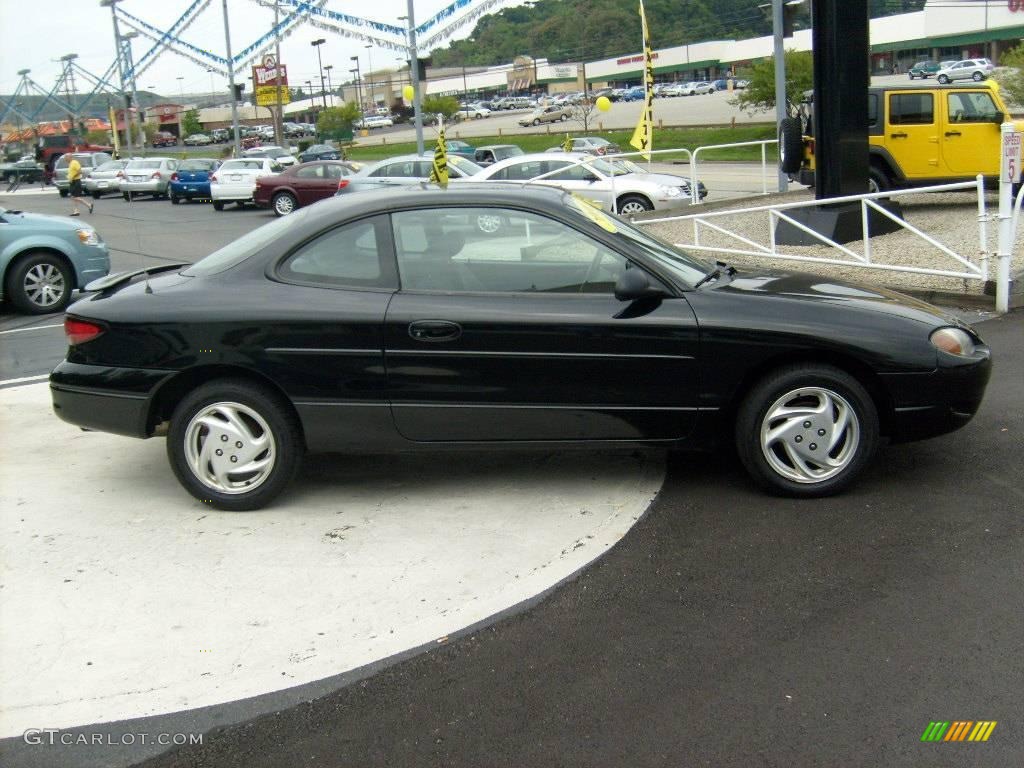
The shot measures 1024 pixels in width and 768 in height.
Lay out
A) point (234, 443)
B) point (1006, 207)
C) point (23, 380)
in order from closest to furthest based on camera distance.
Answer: point (234, 443) < point (23, 380) < point (1006, 207)

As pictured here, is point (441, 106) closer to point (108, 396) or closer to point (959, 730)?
point (108, 396)

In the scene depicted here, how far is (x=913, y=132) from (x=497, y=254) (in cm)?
1368

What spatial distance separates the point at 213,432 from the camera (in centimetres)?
534

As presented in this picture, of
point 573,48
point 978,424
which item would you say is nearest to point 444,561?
point 978,424

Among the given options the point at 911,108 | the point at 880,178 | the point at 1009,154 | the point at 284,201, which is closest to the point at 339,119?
the point at 284,201

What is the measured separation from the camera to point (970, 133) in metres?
16.9

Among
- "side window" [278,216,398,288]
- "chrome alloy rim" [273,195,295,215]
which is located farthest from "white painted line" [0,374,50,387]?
"chrome alloy rim" [273,195,295,215]

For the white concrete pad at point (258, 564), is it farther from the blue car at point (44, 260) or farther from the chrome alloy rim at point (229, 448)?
the blue car at point (44, 260)

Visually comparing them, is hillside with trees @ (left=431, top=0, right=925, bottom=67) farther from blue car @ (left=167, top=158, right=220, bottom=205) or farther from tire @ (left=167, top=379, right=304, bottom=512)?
tire @ (left=167, top=379, right=304, bottom=512)

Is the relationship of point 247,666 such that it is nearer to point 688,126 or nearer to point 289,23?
point 289,23

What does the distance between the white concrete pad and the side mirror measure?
103 centimetres

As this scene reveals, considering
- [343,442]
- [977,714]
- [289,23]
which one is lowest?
[977,714]

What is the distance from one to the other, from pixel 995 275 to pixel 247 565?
25.4ft

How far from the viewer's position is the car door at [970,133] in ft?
55.4
